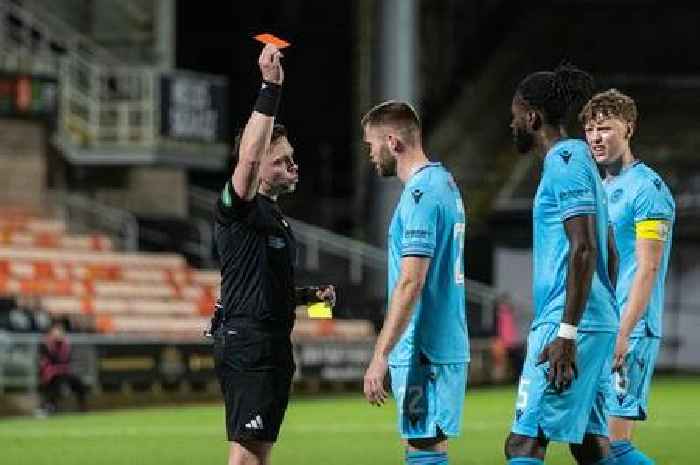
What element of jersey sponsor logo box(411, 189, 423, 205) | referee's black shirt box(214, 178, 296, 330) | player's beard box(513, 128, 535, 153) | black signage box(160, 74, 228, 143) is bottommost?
referee's black shirt box(214, 178, 296, 330)

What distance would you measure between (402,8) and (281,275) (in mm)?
27650

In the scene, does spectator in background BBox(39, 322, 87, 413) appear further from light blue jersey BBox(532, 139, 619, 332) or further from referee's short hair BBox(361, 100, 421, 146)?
light blue jersey BBox(532, 139, 619, 332)

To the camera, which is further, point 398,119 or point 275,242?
point 275,242

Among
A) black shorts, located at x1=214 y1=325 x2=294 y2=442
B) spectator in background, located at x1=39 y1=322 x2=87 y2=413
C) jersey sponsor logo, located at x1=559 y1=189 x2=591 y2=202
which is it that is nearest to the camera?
jersey sponsor logo, located at x1=559 y1=189 x2=591 y2=202

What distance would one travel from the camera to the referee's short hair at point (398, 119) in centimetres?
Result: 839

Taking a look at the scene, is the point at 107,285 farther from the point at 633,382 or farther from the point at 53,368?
the point at 633,382

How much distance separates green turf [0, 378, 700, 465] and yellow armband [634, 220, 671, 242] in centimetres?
518

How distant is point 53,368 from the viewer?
958 inches

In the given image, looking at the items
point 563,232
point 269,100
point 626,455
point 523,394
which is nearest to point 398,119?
point 269,100

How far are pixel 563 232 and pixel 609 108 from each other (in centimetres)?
190

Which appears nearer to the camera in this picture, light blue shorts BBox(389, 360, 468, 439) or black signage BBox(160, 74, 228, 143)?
light blue shorts BBox(389, 360, 468, 439)

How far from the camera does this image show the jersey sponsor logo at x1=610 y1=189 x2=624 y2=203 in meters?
9.85

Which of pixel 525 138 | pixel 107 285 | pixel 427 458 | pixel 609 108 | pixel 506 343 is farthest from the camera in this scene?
pixel 506 343

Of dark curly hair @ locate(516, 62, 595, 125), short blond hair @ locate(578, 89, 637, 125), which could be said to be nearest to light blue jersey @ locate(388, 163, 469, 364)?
dark curly hair @ locate(516, 62, 595, 125)
